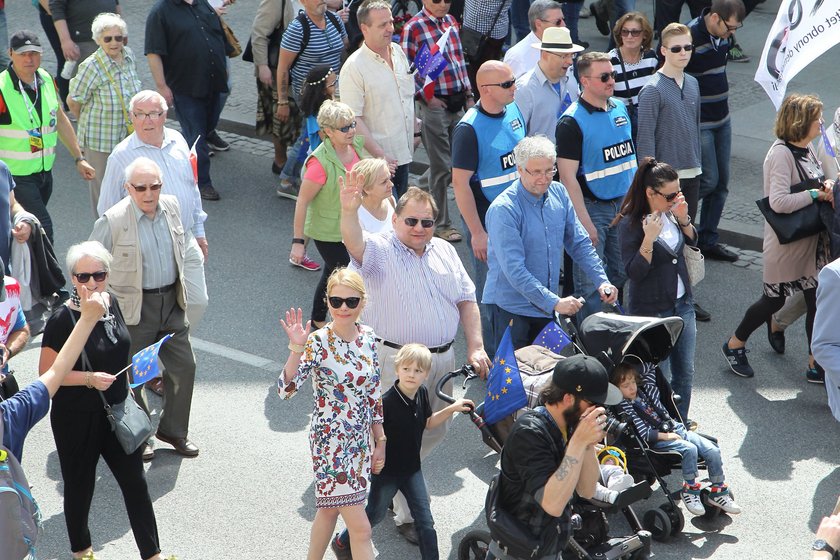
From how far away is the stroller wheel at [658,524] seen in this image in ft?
20.9

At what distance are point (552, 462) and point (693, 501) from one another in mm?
1862

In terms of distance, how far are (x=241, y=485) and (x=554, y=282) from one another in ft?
7.40

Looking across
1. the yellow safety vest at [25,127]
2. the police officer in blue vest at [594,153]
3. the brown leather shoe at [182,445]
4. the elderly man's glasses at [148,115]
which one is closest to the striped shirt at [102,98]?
the yellow safety vest at [25,127]

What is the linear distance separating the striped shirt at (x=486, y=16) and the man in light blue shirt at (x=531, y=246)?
4796mm

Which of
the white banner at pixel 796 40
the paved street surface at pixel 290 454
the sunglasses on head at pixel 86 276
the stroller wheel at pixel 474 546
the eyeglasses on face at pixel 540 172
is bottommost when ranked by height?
the paved street surface at pixel 290 454

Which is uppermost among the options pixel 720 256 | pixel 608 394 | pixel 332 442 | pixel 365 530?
pixel 608 394

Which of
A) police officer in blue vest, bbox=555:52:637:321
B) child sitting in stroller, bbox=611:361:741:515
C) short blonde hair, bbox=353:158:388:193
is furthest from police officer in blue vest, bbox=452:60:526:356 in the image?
child sitting in stroller, bbox=611:361:741:515

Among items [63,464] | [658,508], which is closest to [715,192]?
[658,508]

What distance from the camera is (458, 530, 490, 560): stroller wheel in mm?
5887

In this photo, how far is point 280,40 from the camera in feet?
39.0

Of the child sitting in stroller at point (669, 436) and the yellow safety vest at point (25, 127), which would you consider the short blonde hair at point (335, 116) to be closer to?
the yellow safety vest at point (25, 127)

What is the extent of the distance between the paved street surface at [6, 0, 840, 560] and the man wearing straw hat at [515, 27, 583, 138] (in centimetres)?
173

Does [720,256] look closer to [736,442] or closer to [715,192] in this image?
[715,192]

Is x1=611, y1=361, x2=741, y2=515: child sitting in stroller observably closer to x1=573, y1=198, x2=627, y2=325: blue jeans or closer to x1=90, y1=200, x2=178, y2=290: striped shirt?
x1=573, y1=198, x2=627, y2=325: blue jeans
